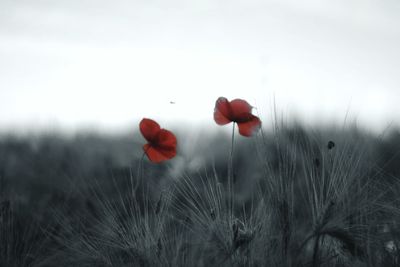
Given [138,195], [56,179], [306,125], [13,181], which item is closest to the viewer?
[306,125]

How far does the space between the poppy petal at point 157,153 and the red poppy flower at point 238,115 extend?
188mm

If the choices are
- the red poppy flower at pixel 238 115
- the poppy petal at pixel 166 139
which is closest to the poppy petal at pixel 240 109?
the red poppy flower at pixel 238 115

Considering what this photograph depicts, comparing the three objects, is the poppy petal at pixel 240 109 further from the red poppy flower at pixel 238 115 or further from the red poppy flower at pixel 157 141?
the red poppy flower at pixel 157 141

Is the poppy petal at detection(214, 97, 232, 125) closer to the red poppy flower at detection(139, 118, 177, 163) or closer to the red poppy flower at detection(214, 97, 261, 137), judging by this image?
the red poppy flower at detection(214, 97, 261, 137)

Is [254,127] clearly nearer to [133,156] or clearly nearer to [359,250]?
[359,250]

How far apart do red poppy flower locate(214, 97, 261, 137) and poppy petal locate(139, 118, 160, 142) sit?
0.20m

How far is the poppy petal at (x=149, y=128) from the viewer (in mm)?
1392

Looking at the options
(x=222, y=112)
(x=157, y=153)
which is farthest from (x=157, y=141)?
(x=222, y=112)

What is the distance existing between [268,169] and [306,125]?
2.21 ft

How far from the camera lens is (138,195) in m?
2.15

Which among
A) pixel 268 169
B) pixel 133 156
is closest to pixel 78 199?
pixel 133 156

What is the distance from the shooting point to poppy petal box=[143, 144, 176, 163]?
4.56ft

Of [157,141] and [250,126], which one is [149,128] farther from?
[250,126]

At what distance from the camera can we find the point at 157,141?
56.4 inches
